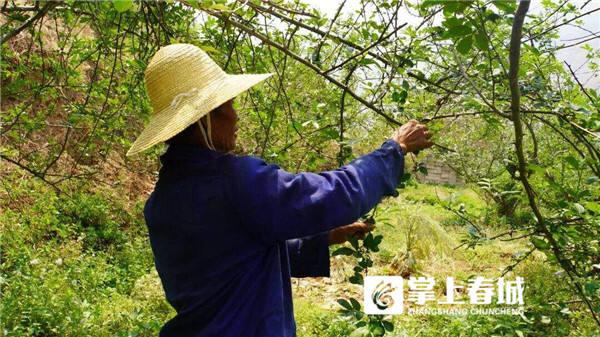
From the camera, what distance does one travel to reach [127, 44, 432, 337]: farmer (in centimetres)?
103

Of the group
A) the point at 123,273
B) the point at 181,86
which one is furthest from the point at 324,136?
the point at 123,273

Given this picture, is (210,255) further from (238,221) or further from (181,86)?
(181,86)

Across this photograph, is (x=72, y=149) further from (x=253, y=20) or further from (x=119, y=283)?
(x=253, y=20)

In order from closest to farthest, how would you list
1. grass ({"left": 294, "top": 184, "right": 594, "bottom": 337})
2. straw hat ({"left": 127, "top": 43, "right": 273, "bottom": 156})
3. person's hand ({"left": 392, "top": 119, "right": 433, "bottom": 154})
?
straw hat ({"left": 127, "top": 43, "right": 273, "bottom": 156}) < person's hand ({"left": 392, "top": 119, "right": 433, "bottom": 154}) < grass ({"left": 294, "top": 184, "right": 594, "bottom": 337})

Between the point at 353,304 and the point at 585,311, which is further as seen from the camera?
the point at 585,311

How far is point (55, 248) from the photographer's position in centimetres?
464

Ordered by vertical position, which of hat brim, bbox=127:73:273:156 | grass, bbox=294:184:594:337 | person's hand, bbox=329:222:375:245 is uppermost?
hat brim, bbox=127:73:273:156

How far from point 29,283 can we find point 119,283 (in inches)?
36.1

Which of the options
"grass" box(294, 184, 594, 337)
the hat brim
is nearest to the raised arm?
the hat brim

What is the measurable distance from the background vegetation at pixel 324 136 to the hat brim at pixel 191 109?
0.26 metres

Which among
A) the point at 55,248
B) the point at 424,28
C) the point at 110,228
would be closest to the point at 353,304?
the point at 424,28

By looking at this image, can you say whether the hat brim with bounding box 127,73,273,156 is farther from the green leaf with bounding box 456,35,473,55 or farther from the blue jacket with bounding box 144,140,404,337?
the green leaf with bounding box 456,35,473,55

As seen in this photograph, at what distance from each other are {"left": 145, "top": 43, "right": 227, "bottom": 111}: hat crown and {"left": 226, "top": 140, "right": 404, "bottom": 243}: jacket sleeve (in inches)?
8.3

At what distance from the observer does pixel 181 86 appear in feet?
3.77
